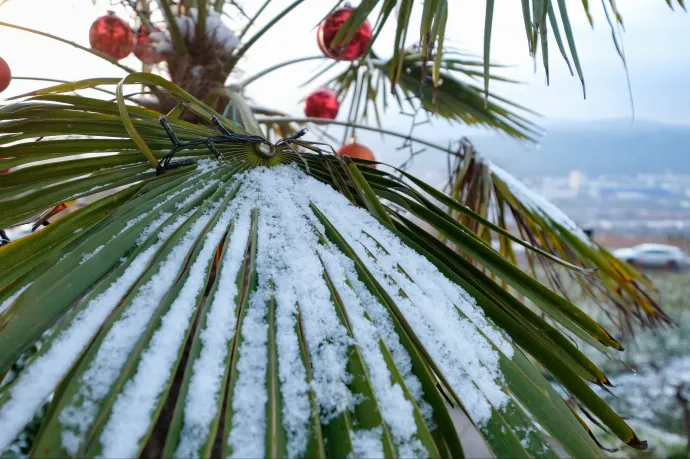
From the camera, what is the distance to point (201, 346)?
1.08ft

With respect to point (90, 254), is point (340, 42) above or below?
above

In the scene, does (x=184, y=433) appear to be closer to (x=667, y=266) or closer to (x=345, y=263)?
(x=345, y=263)

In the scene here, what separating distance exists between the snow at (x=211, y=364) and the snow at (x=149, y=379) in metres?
0.02

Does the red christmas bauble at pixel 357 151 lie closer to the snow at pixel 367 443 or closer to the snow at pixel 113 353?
the snow at pixel 113 353

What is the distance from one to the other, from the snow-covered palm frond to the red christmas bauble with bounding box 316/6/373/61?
850mm

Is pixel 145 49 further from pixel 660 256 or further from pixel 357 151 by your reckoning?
pixel 660 256

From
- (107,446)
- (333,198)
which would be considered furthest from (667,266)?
(107,446)

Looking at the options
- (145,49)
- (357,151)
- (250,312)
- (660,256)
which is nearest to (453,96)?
(357,151)

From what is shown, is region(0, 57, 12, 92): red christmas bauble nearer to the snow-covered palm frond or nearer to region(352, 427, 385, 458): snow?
the snow-covered palm frond

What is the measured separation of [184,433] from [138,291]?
133 millimetres

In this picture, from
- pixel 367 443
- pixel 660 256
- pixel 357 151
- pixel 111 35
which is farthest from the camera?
pixel 660 256

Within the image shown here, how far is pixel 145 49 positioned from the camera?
1.23 meters

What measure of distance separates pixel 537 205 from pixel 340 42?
0.71 metres

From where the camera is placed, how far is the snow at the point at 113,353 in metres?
0.28
